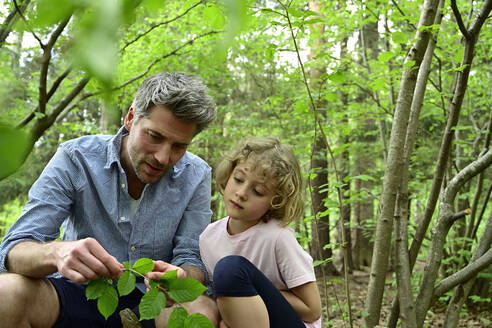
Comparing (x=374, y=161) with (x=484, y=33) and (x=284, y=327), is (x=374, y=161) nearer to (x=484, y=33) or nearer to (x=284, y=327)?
(x=484, y=33)

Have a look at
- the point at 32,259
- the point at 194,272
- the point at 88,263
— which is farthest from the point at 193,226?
the point at 88,263

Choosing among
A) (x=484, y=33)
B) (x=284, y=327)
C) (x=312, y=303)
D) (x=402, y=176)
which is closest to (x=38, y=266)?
(x=284, y=327)

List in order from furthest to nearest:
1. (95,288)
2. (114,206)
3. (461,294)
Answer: (461,294), (114,206), (95,288)

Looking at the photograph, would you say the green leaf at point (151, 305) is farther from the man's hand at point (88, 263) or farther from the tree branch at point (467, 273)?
the tree branch at point (467, 273)

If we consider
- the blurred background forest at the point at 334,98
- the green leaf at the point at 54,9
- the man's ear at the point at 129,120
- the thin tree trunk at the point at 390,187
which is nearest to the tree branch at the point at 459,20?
the blurred background forest at the point at 334,98

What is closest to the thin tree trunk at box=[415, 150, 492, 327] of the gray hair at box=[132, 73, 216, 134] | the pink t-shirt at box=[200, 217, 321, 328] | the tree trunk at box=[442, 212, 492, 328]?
the tree trunk at box=[442, 212, 492, 328]

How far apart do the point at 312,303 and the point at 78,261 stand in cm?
102

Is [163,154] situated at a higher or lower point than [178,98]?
lower

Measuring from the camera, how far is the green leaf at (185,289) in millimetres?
990

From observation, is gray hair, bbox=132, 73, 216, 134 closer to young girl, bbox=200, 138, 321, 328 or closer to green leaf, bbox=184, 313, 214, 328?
young girl, bbox=200, 138, 321, 328

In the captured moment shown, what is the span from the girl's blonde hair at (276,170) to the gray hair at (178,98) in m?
0.24

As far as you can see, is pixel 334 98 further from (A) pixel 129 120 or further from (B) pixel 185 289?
(B) pixel 185 289

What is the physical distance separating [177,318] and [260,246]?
89cm

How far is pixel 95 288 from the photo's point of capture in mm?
1093
